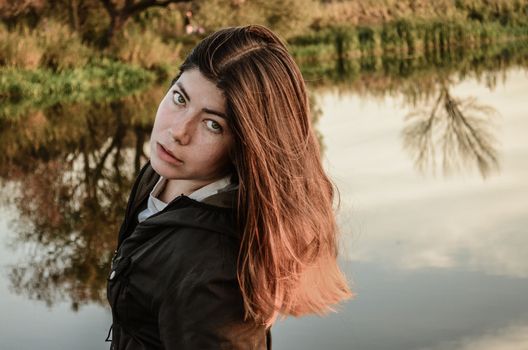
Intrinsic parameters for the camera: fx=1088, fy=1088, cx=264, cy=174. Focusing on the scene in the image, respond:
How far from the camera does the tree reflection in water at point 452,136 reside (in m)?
10.1

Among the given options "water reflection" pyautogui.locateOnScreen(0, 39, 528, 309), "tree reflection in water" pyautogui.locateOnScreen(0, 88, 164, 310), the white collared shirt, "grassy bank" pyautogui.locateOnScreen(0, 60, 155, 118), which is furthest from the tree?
the white collared shirt

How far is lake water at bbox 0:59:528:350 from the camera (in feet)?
16.8

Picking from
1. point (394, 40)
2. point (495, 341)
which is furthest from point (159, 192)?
point (394, 40)

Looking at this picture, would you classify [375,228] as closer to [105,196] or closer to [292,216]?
[105,196]

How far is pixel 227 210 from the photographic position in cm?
182

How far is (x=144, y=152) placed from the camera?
10.6 meters

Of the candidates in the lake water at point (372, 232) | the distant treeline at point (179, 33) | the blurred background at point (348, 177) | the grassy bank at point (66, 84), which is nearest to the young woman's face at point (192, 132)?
the blurred background at point (348, 177)

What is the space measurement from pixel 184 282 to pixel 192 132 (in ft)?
0.93

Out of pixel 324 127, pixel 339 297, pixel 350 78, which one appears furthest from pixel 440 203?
pixel 350 78

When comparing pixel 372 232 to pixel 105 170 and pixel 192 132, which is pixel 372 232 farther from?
pixel 192 132

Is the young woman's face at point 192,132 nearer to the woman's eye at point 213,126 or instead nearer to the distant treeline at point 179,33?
the woman's eye at point 213,126

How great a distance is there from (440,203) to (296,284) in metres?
6.43

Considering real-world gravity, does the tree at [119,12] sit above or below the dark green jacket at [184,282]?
below

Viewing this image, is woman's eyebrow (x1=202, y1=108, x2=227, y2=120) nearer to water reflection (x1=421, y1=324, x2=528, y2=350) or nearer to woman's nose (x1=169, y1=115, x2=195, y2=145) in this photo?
woman's nose (x1=169, y1=115, x2=195, y2=145)
